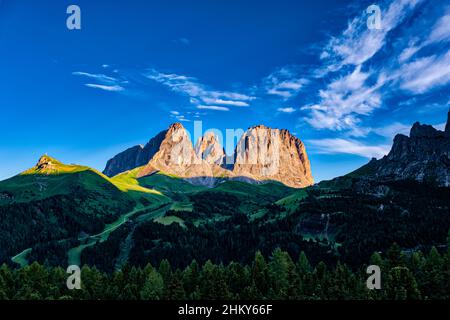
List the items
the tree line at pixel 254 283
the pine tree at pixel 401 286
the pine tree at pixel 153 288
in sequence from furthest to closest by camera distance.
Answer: the pine tree at pixel 153 288
the tree line at pixel 254 283
the pine tree at pixel 401 286

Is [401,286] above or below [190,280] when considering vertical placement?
above

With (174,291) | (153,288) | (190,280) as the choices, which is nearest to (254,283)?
(190,280)

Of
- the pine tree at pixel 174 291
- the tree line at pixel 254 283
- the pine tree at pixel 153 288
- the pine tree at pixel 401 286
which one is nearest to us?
the pine tree at pixel 401 286

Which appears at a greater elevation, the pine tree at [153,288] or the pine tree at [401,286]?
the pine tree at [401,286]

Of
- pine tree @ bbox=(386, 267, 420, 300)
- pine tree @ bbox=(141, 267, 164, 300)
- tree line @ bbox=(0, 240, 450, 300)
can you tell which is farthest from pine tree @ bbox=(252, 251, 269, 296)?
pine tree @ bbox=(386, 267, 420, 300)

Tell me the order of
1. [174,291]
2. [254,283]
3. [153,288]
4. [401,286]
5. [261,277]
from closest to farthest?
[401,286] < [174,291] < [254,283] < [153,288] < [261,277]

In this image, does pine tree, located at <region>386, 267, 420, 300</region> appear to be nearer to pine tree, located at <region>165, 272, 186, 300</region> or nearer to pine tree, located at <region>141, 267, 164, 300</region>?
pine tree, located at <region>165, 272, 186, 300</region>

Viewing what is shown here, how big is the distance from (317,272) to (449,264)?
1623 inches

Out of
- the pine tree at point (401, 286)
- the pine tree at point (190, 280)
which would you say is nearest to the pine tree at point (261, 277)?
the pine tree at point (190, 280)

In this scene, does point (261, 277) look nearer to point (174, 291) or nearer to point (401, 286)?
point (174, 291)

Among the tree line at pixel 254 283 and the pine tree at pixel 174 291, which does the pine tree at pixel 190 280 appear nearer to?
the tree line at pixel 254 283

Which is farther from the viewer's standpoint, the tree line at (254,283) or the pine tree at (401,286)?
the tree line at (254,283)
